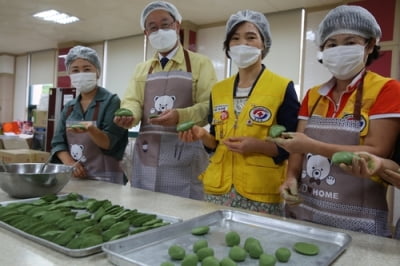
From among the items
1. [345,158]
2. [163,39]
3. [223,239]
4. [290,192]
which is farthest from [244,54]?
[223,239]

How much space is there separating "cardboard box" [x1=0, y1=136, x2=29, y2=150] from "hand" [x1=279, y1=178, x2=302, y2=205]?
5.82 metres

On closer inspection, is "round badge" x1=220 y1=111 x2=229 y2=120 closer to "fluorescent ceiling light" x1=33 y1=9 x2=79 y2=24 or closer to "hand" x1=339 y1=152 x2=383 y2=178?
"hand" x1=339 y1=152 x2=383 y2=178

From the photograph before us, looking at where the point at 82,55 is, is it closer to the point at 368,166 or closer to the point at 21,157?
the point at 368,166

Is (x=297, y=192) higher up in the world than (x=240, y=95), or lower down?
lower down

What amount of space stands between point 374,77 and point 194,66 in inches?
35.5

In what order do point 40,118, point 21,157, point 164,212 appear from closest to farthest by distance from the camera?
point 164,212, point 21,157, point 40,118

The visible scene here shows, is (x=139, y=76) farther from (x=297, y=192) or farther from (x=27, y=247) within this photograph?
(x=27, y=247)

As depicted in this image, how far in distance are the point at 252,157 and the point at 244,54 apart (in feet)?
1.44

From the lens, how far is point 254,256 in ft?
2.65

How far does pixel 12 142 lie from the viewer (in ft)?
19.9

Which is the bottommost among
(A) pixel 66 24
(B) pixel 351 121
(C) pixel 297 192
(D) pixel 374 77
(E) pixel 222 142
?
(C) pixel 297 192

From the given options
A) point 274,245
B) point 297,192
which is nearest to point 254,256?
point 274,245

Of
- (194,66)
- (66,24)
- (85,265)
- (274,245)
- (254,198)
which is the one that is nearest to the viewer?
(85,265)

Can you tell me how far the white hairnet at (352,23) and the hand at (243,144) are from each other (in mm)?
472
